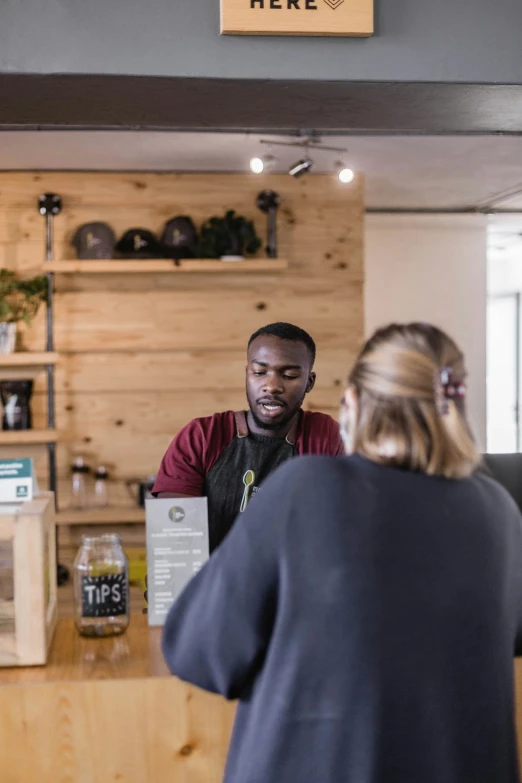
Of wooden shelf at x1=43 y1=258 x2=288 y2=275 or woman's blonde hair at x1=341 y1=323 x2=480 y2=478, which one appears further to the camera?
wooden shelf at x1=43 y1=258 x2=288 y2=275

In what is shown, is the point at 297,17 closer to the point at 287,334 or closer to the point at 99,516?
the point at 287,334

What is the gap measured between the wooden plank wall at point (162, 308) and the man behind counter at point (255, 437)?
2281 mm

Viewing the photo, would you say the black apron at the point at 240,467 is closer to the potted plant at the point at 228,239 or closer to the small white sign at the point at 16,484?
the small white sign at the point at 16,484

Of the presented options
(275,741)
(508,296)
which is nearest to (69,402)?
(275,741)

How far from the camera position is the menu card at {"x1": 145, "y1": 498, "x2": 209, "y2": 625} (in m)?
1.76

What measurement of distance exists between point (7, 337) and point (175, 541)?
2.87 metres

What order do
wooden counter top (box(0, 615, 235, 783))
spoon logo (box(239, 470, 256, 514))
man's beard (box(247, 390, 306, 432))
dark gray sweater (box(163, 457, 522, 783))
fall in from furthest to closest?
man's beard (box(247, 390, 306, 432)) < spoon logo (box(239, 470, 256, 514)) < wooden counter top (box(0, 615, 235, 783)) < dark gray sweater (box(163, 457, 522, 783))

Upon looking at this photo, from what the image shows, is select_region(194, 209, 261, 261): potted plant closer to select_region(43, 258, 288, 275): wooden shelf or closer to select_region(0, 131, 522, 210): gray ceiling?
select_region(43, 258, 288, 275): wooden shelf

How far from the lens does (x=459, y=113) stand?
225cm

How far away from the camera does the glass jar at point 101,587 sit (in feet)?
5.69

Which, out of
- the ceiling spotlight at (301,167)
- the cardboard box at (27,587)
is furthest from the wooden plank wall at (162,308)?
the cardboard box at (27,587)

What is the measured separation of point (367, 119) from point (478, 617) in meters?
1.54

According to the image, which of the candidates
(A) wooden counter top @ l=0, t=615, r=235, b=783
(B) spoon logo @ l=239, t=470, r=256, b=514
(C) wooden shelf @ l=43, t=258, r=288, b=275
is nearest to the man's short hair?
(B) spoon logo @ l=239, t=470, r=256, b=514

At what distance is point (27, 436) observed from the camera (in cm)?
433
